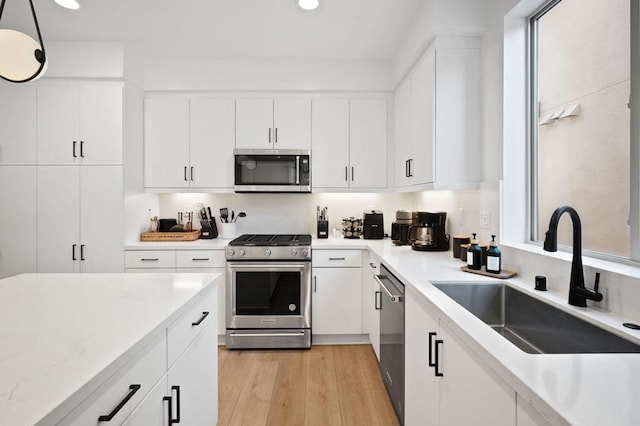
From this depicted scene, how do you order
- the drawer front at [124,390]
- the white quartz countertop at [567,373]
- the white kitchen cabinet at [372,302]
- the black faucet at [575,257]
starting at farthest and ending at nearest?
the white kitchen cabinet at [372,302] < the black faucet at [575,257] < the drawer front at [124,390] < the white quartz countertop at [567,373]

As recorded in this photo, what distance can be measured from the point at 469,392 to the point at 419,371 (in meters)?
0.51

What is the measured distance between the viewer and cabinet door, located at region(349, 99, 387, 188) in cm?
327

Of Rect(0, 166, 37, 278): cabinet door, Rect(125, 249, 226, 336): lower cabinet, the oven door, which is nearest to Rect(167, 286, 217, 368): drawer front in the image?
the oven door

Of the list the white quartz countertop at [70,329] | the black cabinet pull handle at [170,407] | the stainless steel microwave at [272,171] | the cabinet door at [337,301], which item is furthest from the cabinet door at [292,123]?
the black cabinet pull handle at [170,407]

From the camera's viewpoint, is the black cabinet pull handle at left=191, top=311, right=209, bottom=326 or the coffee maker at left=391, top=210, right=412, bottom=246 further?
the coffee maker at left=391, top=210, right=412, bottom=246

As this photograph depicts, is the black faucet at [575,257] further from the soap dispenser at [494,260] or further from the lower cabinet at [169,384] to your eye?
the lower cabinet at [169,384]

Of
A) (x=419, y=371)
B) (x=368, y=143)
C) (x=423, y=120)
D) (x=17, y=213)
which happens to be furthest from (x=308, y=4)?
(x=17, y=213)

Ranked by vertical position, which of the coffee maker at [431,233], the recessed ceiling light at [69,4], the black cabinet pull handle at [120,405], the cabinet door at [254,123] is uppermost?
the recessed ceiling light at [69,4]

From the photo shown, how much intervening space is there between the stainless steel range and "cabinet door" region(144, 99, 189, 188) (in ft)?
3.16

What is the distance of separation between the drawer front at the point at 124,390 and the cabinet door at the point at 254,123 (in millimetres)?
2383

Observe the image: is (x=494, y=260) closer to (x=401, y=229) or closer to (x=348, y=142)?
(x=401, y=229)

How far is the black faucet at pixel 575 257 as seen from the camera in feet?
3.94

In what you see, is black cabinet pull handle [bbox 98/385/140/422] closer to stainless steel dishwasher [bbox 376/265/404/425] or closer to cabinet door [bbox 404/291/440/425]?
cabinet door [bbox 404/291/440/425]

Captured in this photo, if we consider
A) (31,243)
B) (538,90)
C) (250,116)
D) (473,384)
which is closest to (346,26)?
(250,116)
